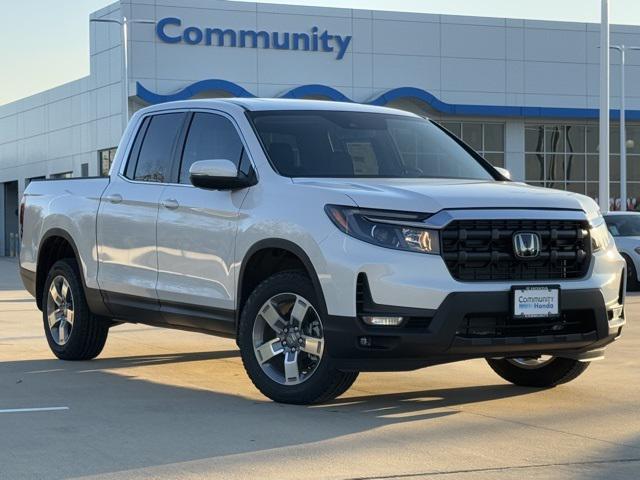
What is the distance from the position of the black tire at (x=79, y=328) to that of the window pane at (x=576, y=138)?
1683 inches

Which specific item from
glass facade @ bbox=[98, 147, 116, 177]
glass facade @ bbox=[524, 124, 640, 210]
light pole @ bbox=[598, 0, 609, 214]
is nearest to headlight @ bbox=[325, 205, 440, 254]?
light pole @ bbox=[598, 0, 609, 214]

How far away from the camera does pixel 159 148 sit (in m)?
9.97

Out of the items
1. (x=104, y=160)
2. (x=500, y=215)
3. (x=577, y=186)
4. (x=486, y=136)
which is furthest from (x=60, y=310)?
(x=577, y=186)

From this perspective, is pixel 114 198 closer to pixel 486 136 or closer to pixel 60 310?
pixel 60 310

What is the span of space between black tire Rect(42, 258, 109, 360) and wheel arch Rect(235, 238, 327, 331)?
2433mm

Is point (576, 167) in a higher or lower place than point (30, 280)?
higher

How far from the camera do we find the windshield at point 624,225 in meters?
22.8

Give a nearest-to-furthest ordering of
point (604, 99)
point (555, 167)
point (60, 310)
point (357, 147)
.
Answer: point (357, 147), point (60, 310), point (604, 99), point (555, 167)

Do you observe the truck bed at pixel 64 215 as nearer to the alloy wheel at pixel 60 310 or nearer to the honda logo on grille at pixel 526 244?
the alloy wheel at pixel 60 310

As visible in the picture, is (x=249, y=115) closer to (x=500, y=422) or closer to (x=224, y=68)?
(x=500, y=422)

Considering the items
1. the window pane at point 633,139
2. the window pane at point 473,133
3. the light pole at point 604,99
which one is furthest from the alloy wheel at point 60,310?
the window pane at point 633,139

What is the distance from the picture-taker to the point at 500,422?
7.63 metres

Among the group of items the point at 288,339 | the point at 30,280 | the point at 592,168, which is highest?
the point at 592,168

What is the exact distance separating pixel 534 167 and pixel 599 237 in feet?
143
